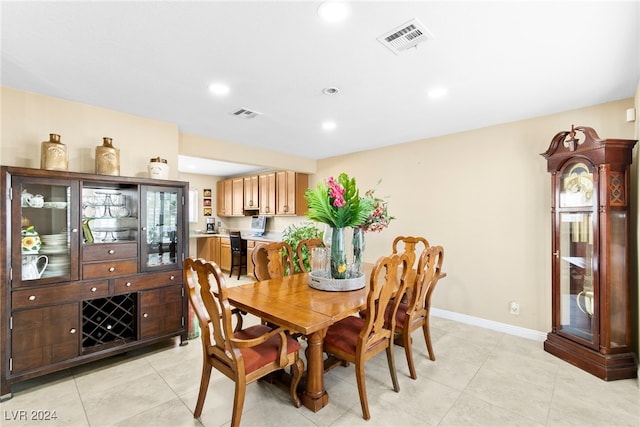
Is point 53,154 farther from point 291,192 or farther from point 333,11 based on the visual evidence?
point 291,192

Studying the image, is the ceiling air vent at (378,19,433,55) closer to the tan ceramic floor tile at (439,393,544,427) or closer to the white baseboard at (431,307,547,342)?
the tan ceramic floor tile at (439,393,544,427)

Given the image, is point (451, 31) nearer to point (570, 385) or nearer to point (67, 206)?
point (570, 385)

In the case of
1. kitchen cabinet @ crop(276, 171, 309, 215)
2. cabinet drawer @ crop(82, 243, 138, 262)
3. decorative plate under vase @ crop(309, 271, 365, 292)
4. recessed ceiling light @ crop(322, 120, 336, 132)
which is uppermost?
recessed ceiling light @ crop(322, 120, 336, 132)

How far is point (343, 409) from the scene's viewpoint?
204cm

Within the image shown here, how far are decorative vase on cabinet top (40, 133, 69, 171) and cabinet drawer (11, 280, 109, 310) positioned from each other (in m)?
0.99

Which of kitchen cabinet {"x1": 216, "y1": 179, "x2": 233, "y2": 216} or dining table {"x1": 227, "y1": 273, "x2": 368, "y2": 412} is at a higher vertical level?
kitchen cabinet {"x1": 216, "y1": 179, "x2": 233, "y2": 216}

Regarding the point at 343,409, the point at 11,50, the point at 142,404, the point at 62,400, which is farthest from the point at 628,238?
the point at 11,50

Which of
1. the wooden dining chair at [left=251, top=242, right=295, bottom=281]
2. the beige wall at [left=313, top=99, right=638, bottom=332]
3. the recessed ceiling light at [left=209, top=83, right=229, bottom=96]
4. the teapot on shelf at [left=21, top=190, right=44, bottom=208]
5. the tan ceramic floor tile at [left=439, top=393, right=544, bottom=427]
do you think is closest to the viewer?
the tan ceramic floor tile at [left=439, top=393, right=544, bottom=427]

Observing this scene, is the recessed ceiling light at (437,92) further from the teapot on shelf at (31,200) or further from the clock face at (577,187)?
the teapot on shelf at (31,200)

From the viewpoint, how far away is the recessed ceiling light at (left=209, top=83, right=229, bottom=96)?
2411mm

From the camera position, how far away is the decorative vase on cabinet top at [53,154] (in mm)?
2395

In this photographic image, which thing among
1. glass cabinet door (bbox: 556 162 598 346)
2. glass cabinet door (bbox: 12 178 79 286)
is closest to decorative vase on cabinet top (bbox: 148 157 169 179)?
glass cabinet door (bbox: 12 178 79 286)

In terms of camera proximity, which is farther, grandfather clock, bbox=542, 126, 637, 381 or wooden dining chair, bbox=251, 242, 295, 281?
wooden dining chair, bbox=251, 242, 295, 281

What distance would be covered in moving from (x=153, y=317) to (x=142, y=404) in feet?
2.97
